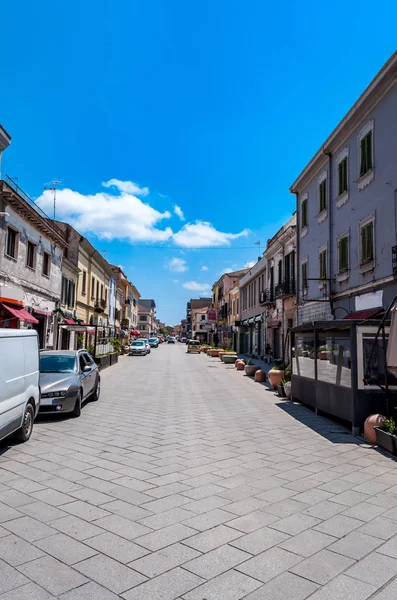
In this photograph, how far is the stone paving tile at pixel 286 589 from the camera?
3141mm

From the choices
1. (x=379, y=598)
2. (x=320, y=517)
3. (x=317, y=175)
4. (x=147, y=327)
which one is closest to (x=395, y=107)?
(x=317, y=175)

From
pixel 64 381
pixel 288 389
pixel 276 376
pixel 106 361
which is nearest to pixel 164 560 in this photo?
pixel 64 381

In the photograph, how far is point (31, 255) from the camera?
2203cm

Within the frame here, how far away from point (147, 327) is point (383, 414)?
124348 millimetres

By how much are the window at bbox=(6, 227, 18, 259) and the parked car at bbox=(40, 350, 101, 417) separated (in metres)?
8.49

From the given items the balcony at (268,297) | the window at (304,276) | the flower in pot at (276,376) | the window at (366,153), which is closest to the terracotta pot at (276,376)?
the flower in pot at (276,376)

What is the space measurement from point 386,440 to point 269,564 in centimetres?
450

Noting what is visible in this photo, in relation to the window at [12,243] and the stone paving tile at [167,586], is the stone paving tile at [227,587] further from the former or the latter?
the window at [12,243]

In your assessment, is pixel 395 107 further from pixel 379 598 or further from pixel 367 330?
pixel 379 598

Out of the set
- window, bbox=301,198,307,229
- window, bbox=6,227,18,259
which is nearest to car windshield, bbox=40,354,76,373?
window, bbox=6,227,18,259

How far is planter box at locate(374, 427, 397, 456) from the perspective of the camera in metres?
7.18

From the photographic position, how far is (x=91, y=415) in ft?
36.0

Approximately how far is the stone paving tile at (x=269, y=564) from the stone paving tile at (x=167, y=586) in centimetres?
42

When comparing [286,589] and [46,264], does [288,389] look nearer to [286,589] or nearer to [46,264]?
[286,589]
